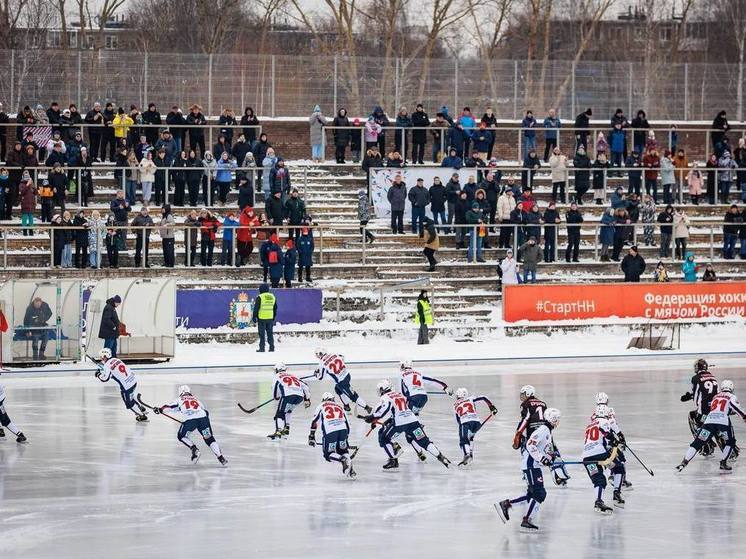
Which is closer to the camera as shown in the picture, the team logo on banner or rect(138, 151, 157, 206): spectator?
the team logo on banner

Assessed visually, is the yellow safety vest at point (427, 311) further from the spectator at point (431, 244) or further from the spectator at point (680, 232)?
the spectator at point (680, 232)

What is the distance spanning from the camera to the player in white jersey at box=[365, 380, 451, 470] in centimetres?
2042

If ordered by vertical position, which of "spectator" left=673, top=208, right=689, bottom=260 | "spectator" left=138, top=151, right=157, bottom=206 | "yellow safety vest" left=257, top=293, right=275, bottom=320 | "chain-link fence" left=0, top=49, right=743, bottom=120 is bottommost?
"yellow safety vest" left=257, top=293, right=275, bottom=320

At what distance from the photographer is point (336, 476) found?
20.2 metres

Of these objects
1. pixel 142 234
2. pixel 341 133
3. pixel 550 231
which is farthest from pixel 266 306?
pixel 341 133

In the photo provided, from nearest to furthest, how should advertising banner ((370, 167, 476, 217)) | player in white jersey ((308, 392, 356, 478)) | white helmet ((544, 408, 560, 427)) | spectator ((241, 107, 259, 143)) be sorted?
white helmet ((544, 408, 560, 427)) < player in white jersey ((308, 392, 356, 478)) < advertising banner ((370, 167, 476, 217)) < spectator ((241, 107, 259, 143))

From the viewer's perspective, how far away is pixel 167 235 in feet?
117

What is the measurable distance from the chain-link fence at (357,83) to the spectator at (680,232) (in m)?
9.61

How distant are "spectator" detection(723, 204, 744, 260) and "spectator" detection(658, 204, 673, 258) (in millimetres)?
1623

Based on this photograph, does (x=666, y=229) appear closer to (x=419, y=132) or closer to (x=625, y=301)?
(x=625, y=301)

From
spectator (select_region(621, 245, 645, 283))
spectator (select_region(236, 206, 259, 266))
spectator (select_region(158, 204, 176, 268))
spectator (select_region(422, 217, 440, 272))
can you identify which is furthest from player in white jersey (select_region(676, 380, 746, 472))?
spectator (select_region(158, 204, 176, 268))

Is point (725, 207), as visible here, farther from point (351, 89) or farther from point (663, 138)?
point (351, 89)

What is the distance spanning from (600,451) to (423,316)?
650 inches

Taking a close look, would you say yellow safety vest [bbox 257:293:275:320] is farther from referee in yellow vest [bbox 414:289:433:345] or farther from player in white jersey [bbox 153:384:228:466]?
player in white jersey [bbox 153:384:228:466]
